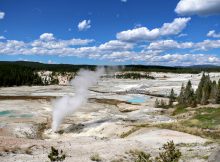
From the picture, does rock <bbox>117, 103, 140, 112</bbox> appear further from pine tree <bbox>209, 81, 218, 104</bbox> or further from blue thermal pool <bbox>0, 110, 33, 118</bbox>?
blue thermal pool <bbox>0, 110, 33, 118</bbox>

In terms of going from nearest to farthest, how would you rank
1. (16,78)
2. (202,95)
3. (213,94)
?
1. (202,95)
2. (213,94)
3. (16,78)

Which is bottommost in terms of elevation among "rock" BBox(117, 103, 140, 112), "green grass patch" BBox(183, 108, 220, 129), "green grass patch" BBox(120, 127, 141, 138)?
"rock" BBox(117, 103, 140, 112)

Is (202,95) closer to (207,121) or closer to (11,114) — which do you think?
(207,121)

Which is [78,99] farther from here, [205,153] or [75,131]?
[205,153]

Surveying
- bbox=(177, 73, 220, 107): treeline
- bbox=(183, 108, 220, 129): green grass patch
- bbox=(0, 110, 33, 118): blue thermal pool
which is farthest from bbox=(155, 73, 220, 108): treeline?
bbox=(0, 110, 33, 118): blue thermal pool

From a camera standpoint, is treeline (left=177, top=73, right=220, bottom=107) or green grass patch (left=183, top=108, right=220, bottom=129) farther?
treeline (left=177, top=73, right=220, bottom=107)

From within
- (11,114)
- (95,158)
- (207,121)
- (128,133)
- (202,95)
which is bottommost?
(11,114)

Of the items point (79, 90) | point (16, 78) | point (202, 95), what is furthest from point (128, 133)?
point (16, 78)

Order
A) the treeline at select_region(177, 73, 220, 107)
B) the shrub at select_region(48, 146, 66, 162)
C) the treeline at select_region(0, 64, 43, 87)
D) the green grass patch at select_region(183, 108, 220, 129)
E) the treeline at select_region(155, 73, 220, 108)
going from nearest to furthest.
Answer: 1. the shrub at select_region(48, 146, 66, 162)
2. the green grass patch at select_region(183, 108, 220, 129)
3. the treeline at select_region(155, 73, 220, 108)
4. the treeline at select_region(177, 73, 220, 107)
5. the treeline at select_region(0, 64, 43, 87)

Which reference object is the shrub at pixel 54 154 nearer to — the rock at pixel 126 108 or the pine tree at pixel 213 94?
the rock at pixel 126 108

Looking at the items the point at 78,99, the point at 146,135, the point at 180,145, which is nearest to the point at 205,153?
the point at 180,145

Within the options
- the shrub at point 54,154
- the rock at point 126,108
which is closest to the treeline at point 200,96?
the rock at point 126,108

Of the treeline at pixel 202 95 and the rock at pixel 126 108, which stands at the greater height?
the treeline at pixel 202 95

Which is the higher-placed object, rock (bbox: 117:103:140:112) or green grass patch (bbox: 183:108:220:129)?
green grass patch (bbox: 183:108:220:129)
